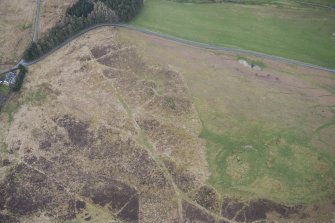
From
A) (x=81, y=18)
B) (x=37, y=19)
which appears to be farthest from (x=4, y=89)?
(x=81, y=18)

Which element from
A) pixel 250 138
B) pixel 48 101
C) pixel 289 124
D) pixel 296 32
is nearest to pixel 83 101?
pixel 48 101

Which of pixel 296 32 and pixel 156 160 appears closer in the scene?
pixel 156 160

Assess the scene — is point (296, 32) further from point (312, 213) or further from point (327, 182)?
point (312, 213)

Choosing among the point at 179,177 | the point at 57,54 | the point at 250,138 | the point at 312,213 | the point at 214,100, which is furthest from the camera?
the point at 57,54

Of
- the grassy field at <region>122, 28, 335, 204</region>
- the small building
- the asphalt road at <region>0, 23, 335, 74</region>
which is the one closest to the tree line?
the asphalt road at <region>0, 23, 335, 74</region>

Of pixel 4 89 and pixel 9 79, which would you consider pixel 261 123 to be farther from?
pixel 9 79
